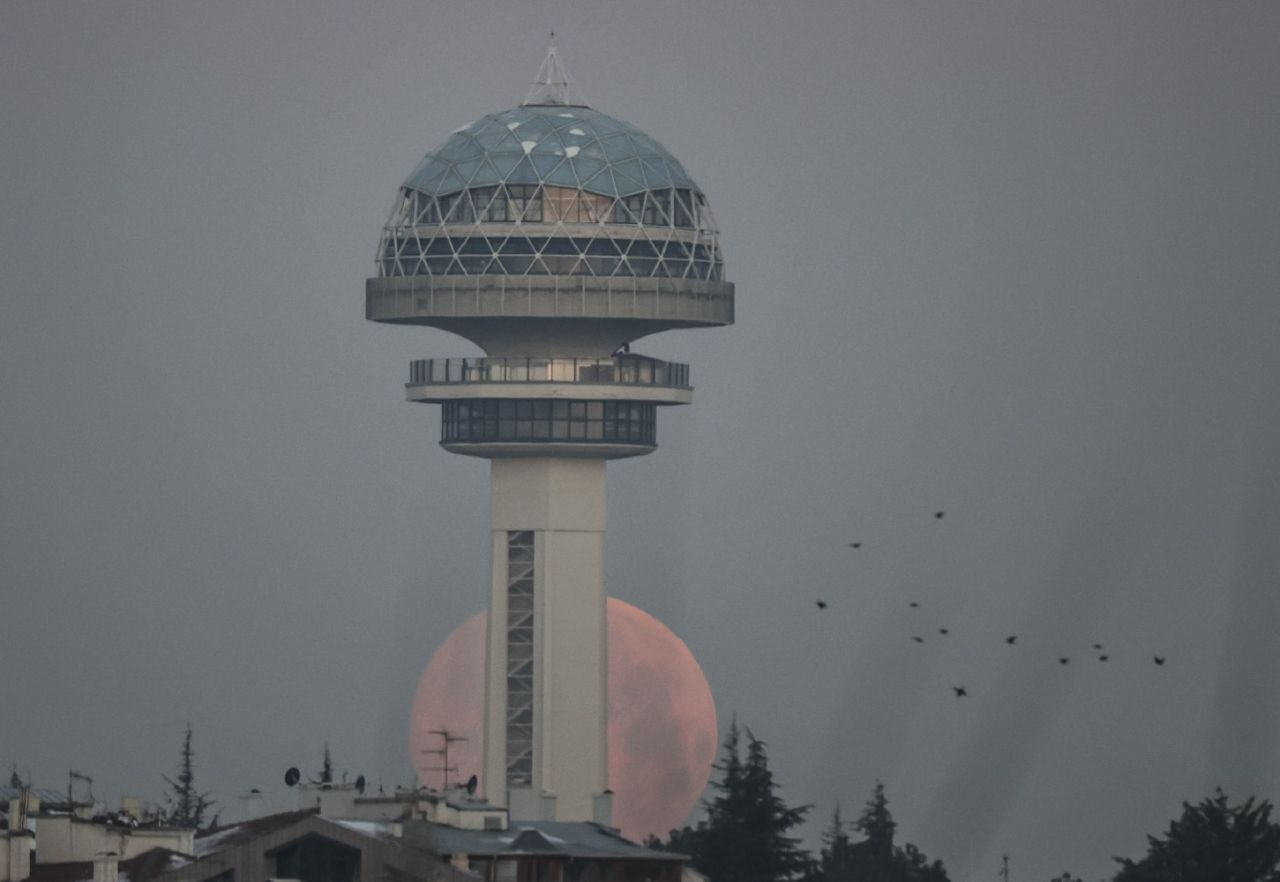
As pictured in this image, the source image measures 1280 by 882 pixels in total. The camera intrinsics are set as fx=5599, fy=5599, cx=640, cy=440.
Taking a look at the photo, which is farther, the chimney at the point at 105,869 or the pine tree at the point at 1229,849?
the pine tree at the point at 1229,849

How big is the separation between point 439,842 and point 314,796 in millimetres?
17493

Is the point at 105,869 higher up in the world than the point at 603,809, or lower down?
lower down

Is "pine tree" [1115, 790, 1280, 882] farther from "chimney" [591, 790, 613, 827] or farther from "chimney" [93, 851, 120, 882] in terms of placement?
"chimney" [93, 851, 120, 882]

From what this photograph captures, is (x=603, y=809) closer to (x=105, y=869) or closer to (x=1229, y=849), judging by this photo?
(x=1229, y=849)

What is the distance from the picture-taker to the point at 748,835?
573 feet

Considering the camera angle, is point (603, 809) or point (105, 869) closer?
point (105, 869)

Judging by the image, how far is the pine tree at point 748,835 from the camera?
174 metres

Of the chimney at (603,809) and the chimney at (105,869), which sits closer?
the chimney at (105,869)

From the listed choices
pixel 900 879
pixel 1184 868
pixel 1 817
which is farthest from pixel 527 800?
pixel 1 817

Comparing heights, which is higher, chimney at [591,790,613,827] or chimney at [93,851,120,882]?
chimney at [591,790,613,827]

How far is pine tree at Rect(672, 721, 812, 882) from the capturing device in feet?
570

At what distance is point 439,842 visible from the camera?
14050 cm

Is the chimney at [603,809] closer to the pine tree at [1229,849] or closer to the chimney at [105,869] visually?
the pine tree at [1229,849]

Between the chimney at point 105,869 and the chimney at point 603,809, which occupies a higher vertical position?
the chimney at point 603,809
